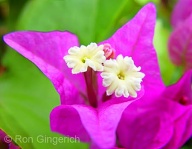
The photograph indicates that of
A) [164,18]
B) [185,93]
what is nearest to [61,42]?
[185,93]

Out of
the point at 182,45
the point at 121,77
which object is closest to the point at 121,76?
the point at 121,77

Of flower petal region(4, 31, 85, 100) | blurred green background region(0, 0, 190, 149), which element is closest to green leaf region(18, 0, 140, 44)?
blurred green background region(0, 0, 190, 149)

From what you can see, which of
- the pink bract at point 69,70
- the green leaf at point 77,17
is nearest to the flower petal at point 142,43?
the pink bract at point 69,70

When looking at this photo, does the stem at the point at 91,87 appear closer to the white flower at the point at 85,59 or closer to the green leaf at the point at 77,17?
the white flower at the point at 85,59

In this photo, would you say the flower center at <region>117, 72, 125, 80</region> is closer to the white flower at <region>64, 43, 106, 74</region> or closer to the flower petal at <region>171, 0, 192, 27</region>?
the white flower at <region>64, 43, 106, 74</region>

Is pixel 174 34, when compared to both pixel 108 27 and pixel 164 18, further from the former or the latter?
pixel 164 18
